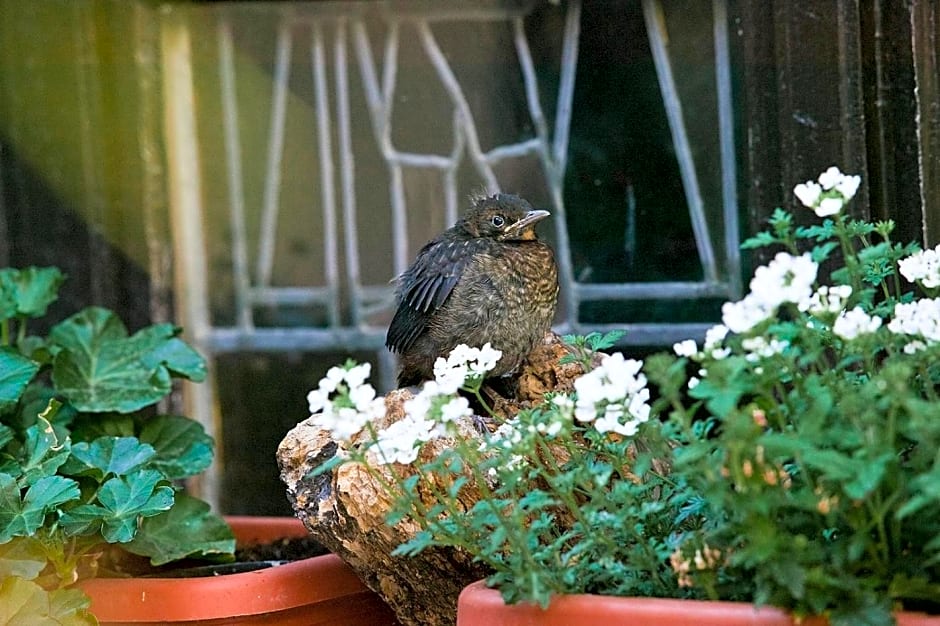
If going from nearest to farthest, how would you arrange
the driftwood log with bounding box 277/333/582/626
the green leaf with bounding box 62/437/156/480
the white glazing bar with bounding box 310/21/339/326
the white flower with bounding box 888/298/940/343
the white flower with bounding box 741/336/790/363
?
1. the white flower with bounding box 741/336/790/363
2. the white flower with bounding box 888/298/940/343
3. the driftwood log with bounding box 277/333/582/626
4. the green leaf with bounding box 62/437/156/480
5. the white glazing bar with bounding box 310/21/339/326

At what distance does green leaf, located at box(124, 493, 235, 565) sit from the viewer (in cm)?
253

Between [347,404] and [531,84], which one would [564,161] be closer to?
[531,84]

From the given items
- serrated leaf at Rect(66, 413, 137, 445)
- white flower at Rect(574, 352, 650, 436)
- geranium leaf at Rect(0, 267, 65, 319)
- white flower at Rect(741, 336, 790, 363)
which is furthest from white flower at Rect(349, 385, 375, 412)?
geranium leaf at Rect(0, 267, 65, 319)

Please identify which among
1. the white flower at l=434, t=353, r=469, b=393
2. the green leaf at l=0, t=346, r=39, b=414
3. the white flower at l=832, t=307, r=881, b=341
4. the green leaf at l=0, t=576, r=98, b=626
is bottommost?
the green leaf at l=0, t=576, r=98, b=626

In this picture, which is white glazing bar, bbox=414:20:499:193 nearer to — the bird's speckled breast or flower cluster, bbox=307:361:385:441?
the bird's speckled breast

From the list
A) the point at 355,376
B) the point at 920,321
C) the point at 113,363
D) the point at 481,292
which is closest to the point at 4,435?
the point at 113,363

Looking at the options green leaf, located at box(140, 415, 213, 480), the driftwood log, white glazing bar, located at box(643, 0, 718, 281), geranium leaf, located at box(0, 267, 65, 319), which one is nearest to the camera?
the driftwood log

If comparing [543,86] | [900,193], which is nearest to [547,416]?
[900,193]

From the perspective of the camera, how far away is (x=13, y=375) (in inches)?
101

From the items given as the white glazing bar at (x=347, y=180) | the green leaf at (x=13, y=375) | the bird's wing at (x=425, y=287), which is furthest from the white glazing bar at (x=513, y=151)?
the green leaf at (x=13, y=375)

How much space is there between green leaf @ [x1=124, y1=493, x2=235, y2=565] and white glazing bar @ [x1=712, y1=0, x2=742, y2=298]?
53.4 inches

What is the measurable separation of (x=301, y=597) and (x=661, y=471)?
29.5 inches

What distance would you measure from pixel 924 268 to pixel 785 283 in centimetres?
44

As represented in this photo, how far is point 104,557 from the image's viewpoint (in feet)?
8.50
